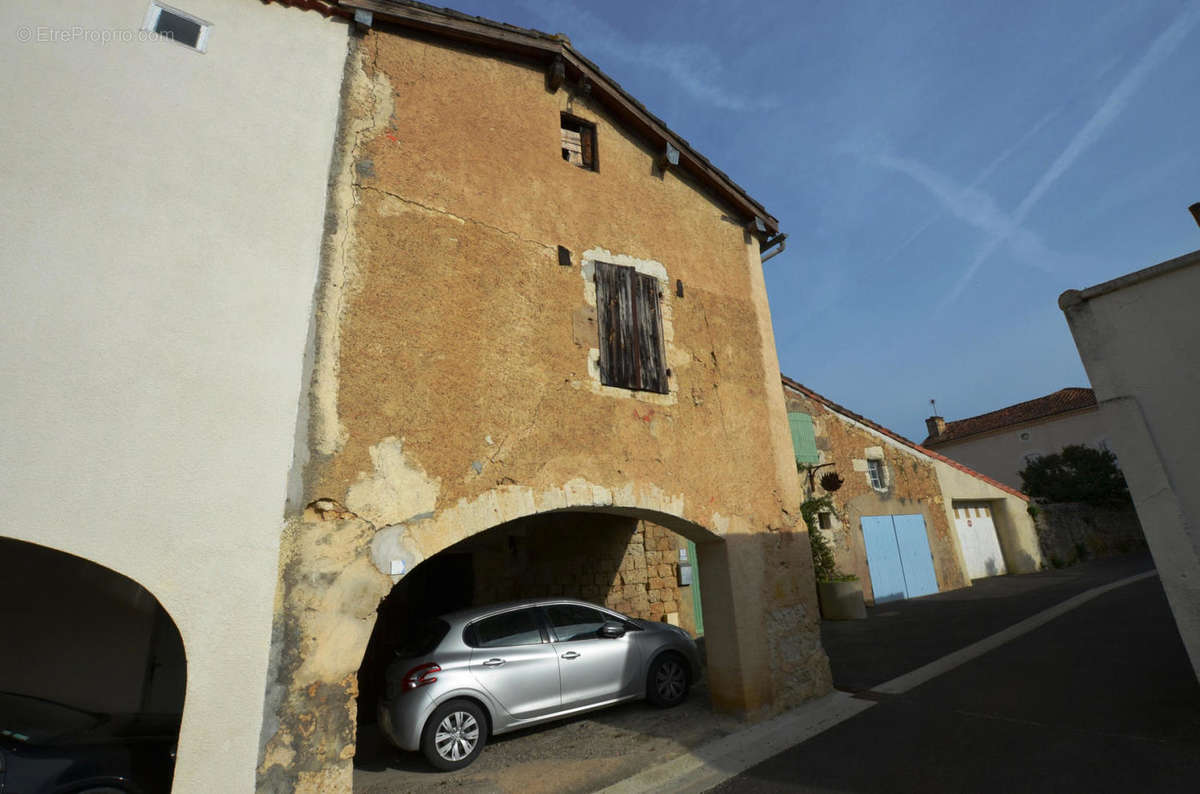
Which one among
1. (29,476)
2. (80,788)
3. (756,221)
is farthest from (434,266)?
(756,221)

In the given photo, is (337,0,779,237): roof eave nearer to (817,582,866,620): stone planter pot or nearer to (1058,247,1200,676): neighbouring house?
(1058,247,1200,676): neighbouring house

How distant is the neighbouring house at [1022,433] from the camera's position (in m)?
26.1

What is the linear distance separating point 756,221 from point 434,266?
16.7 feet

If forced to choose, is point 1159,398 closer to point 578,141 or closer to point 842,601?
point 578,141

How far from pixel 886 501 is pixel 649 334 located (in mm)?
10482

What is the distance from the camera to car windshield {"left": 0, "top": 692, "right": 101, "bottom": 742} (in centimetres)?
388

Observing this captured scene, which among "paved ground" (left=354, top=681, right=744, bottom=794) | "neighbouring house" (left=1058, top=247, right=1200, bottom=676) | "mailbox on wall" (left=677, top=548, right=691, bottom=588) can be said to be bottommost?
"paved ground" (left=354, top=681, right=744, bottom=794)

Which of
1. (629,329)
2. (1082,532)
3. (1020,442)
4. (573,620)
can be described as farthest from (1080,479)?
(573,620)

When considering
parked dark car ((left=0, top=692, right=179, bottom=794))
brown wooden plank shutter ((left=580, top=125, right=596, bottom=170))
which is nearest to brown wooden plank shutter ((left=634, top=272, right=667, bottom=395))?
brown wooden plank shutter ((left=580, top=125, right=596, bottom=170))

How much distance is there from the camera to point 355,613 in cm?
409

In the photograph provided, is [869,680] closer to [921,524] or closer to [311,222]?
[311,222]

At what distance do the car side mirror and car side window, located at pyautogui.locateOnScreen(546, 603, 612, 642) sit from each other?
0.16ft

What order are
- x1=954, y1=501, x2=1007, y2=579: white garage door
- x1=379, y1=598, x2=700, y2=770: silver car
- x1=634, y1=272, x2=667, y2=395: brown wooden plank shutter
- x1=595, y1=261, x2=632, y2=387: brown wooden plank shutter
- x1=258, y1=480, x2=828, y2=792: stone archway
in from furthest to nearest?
x1=954, y1=501, x2=1007, y2=579: white garage door < x1=634, y1=272, x2=667, y2=395: brown wooden plank shutter < x1=595, y1=261, x2=632, y2=387: brown wooden plank shutter < x1=379, y1=598, x2=700, y2=770: silver car < x1=258, y1=480, x2=828, y2=792: stone archway

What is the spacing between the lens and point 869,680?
279 inches
